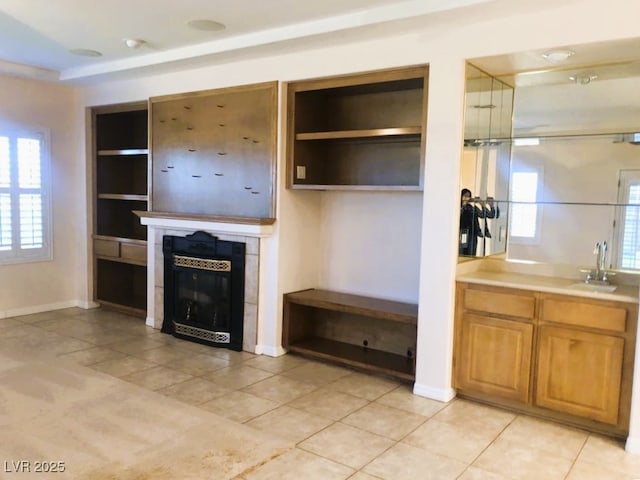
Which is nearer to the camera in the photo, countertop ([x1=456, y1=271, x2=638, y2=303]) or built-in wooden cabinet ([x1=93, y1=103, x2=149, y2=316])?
countertop ([x1=456, y1=271, x2=638, y2=303])

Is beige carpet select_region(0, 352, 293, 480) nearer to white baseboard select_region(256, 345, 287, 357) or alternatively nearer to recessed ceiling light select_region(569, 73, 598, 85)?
white baseboard select_region(256, 345, 287, 357)

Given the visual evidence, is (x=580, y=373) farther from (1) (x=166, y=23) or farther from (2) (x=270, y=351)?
(1) (x=166, y=23)

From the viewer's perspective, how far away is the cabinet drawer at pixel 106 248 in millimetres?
5859

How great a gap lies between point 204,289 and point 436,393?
2341mm

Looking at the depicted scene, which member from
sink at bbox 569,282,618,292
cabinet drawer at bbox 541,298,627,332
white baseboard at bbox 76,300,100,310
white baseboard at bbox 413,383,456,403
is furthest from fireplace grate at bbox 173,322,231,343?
sink at bbox 569,282,618,292

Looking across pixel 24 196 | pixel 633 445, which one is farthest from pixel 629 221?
pixel 24 196

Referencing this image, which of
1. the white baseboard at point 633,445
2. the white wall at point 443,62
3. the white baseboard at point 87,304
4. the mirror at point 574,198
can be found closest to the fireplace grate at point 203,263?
the white wall at point 443,62

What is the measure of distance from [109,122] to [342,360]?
4034 mm

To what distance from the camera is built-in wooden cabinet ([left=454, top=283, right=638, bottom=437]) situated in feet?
9.98

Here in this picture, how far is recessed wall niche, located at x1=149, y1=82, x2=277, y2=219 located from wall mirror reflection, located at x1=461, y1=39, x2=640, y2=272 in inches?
69.7

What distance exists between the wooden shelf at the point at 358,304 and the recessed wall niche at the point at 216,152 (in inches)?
30.4

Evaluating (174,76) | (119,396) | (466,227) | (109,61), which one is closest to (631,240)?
(466,227)

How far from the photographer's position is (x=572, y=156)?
3.64 meters

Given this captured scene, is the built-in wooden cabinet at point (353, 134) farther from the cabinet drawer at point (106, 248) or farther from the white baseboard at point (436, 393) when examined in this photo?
the cabinet drawer at point (106, 248)
